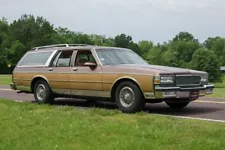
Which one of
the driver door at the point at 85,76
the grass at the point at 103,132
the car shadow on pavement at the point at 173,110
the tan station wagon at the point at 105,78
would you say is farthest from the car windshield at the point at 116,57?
the grass at the point at 103,132

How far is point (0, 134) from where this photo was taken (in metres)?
6.78

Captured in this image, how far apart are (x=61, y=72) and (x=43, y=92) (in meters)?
0.95

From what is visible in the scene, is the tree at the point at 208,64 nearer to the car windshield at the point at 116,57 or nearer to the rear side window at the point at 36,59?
the rear side window at the point at 36,59

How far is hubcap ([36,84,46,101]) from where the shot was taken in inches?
469

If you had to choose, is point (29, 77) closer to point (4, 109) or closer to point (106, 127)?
point (4, 109)

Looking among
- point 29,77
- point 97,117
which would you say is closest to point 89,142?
point 97,117

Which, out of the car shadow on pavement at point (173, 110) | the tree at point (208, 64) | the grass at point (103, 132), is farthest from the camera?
the tree at point (208, 64)

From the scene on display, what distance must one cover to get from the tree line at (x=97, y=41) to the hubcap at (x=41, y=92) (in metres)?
66.0

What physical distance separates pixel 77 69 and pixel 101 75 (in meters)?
0.96

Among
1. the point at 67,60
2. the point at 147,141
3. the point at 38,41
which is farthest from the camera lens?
the point at 38,41

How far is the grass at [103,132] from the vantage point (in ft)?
19.1

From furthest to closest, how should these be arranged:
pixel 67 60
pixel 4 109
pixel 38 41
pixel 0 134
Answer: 1. pixel 38 41
2. pixel 67 60
3. pixel 4 109
4. pixel 0 134

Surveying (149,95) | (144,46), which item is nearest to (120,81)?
(149,95)

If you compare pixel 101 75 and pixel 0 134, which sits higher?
pixel 101 75
